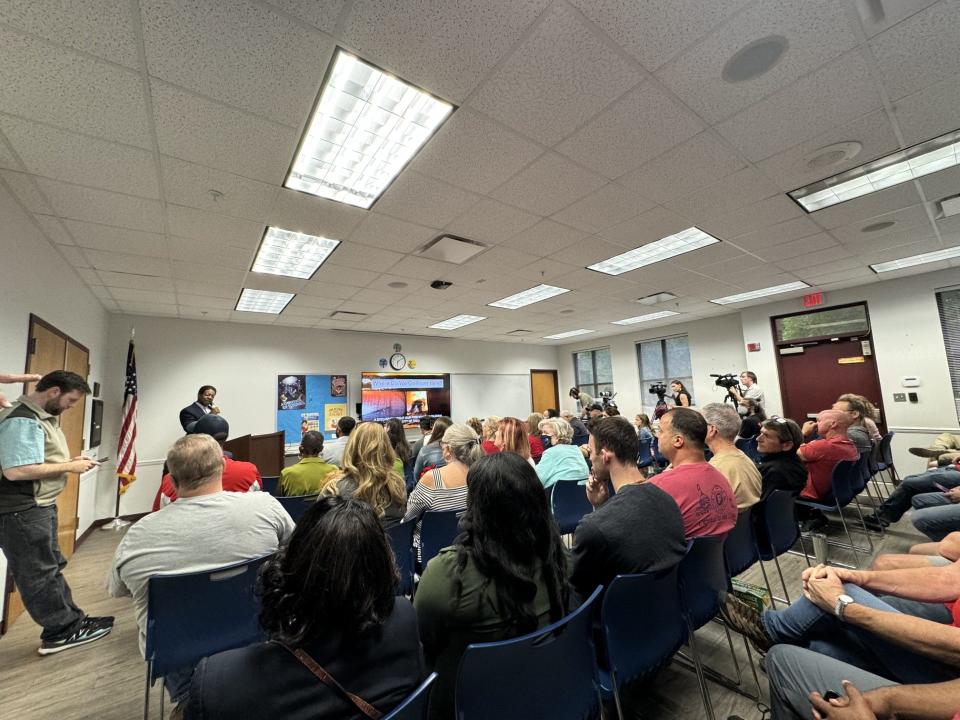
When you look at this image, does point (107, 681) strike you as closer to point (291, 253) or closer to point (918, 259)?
point (291, 253)

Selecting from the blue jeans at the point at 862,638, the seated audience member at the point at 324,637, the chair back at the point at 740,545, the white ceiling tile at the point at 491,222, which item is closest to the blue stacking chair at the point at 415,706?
the seated audience member at the point at 324,637

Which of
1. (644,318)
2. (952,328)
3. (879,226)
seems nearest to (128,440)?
(644,318)

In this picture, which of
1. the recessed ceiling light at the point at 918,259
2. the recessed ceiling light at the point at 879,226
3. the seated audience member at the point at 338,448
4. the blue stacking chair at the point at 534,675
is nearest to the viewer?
the blue stacking chair at the point at 534,675

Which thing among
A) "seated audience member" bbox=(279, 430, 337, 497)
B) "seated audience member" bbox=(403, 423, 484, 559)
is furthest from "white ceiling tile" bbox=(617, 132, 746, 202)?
"seated audience member" bbox=(279, 430, 337, 497)

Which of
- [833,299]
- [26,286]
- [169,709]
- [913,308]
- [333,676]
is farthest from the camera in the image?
[833,299]

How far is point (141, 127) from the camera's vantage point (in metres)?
2.03

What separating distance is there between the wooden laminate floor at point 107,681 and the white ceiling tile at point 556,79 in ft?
9.61

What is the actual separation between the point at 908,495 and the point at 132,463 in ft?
28.4

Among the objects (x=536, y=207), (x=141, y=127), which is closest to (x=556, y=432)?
(x=536, y=207)

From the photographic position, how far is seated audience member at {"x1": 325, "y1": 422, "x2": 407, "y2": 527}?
2326mm

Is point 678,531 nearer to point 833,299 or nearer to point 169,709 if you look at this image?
point 169,709

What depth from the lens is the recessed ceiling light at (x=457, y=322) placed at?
7.01 m

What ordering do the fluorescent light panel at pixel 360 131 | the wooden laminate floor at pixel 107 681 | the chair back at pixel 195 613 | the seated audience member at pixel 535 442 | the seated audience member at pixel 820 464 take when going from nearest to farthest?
the chair back at pixel 195 613
the wooden laminate floor at pixel 107 681
the fluorescent light panel at pixel 360 131
the seated audience member at pixel 820 464
the seated audience member at pixel 535 442

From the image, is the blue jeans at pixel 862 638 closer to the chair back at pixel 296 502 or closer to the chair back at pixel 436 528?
the chair back at pixel 436 528
